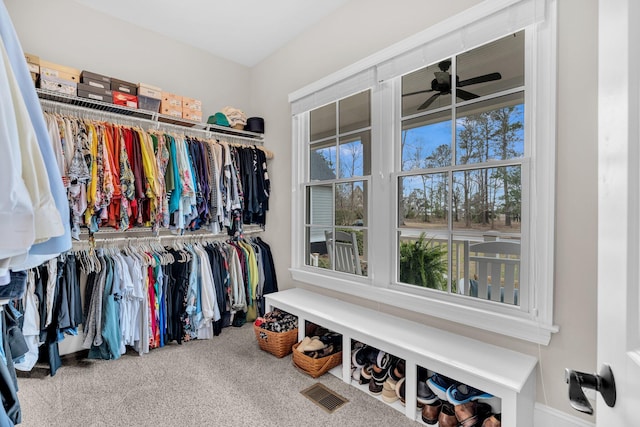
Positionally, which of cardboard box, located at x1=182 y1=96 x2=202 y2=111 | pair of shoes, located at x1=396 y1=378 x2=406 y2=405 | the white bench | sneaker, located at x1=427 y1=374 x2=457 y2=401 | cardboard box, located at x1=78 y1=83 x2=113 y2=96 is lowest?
pair of shoes, located at x1=396 y1=378 x2=406 y2=405

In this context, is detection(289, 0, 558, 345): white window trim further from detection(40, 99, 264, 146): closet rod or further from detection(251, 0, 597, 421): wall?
Result: detection(40, 99, 264, 146): closet rod

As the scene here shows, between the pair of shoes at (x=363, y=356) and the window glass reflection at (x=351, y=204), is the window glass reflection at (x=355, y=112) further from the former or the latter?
the pair of shoes at (x=363, y=356)

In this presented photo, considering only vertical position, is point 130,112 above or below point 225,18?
below

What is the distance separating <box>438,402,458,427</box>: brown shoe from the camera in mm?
1628

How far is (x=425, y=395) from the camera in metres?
1.80

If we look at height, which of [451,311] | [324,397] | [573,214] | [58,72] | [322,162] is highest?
[58,72]

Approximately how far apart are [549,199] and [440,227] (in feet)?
2.10

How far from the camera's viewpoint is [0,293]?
2.68ft

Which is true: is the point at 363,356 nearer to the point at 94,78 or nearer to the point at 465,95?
the point at 465,95

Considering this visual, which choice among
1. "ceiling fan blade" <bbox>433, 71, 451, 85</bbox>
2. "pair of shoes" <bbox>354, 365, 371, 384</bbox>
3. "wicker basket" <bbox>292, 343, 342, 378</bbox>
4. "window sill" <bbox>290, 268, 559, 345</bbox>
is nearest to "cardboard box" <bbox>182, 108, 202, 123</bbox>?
"window sill" <bbox>290, 268, 559, 345</bbox>

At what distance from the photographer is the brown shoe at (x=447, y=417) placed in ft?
5.34

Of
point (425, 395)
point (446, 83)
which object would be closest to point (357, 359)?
point (425, 395)

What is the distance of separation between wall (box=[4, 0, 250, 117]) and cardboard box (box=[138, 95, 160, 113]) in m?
0.40

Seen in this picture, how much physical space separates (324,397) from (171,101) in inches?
108
